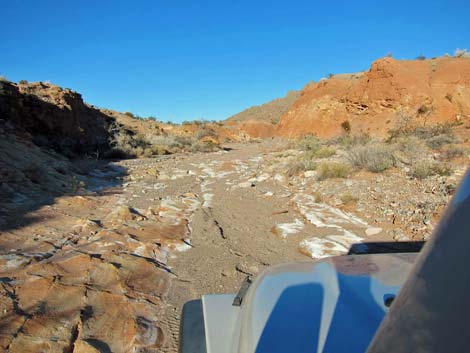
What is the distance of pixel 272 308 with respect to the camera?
4.45 ft

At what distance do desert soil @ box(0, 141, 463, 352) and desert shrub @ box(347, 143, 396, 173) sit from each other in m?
0.36

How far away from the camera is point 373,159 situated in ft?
27.2

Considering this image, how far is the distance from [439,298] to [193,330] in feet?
4.04

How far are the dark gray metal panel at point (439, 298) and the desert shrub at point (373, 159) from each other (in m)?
8.00

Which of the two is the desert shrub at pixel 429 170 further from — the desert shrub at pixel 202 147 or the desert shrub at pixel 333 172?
the desert shrub at pixel 202 147

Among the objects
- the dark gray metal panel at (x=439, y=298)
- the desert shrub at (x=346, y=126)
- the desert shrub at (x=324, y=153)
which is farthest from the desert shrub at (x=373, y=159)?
the desert shrub at (x=346, y=126)

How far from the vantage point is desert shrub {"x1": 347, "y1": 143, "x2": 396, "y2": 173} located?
8.03 meters

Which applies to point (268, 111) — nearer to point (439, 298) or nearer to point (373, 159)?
point (373, 159)

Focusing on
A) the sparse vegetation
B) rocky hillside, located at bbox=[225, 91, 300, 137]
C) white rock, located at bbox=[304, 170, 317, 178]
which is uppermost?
rocky hillside, located at bbox=[225, 91, 300, 137]

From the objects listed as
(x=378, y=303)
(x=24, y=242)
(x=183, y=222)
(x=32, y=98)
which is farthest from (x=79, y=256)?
(x=32, y=98)

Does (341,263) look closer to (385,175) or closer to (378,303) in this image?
(378,303)

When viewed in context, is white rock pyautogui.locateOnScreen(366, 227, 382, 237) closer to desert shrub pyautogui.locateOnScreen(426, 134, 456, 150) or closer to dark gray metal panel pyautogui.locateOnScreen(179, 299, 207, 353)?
dark gray metal panel pyautogui.locateOnScreen(179, 299, 207, 353)

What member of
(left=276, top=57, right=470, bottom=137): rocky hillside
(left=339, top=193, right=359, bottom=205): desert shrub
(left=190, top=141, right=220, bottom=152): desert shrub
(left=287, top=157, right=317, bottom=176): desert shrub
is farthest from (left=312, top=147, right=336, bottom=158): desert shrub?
(left=190, top=141, right=220, bottom=152): desert shrub

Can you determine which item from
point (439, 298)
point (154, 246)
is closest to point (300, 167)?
point (154, 246)
